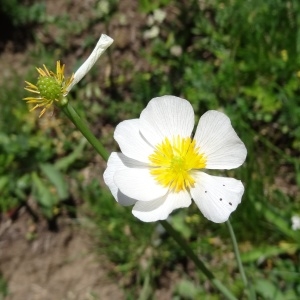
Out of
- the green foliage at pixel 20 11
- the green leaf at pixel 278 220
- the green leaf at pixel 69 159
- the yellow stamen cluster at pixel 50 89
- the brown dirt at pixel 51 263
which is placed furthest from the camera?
the green foliage at pixel 20 11

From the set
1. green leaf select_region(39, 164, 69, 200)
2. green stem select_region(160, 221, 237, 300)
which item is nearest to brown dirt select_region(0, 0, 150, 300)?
green leaf select_region(39, 164, 69, 200)

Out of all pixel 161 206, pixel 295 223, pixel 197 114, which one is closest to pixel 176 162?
pixel 161 206

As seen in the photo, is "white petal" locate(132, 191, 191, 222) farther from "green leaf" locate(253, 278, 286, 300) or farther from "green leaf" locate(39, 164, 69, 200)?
"green leaf" locate(39, 164, 69, 200)

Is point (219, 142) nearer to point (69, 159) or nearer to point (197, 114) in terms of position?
point (197, 114)

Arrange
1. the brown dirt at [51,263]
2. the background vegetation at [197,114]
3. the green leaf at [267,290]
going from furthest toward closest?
the brown dirt at [51,263] < the background vegetation at [197,114] < the green leaf at [267,290]

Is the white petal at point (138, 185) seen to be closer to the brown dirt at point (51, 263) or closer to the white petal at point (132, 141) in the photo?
the white petal at point (132, 141)

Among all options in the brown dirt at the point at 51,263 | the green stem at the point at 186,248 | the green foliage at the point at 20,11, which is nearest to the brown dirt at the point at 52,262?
the brown dirt at the point at 51,263

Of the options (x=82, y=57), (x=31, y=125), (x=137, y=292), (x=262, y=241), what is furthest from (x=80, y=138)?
(x=262, y=241)
